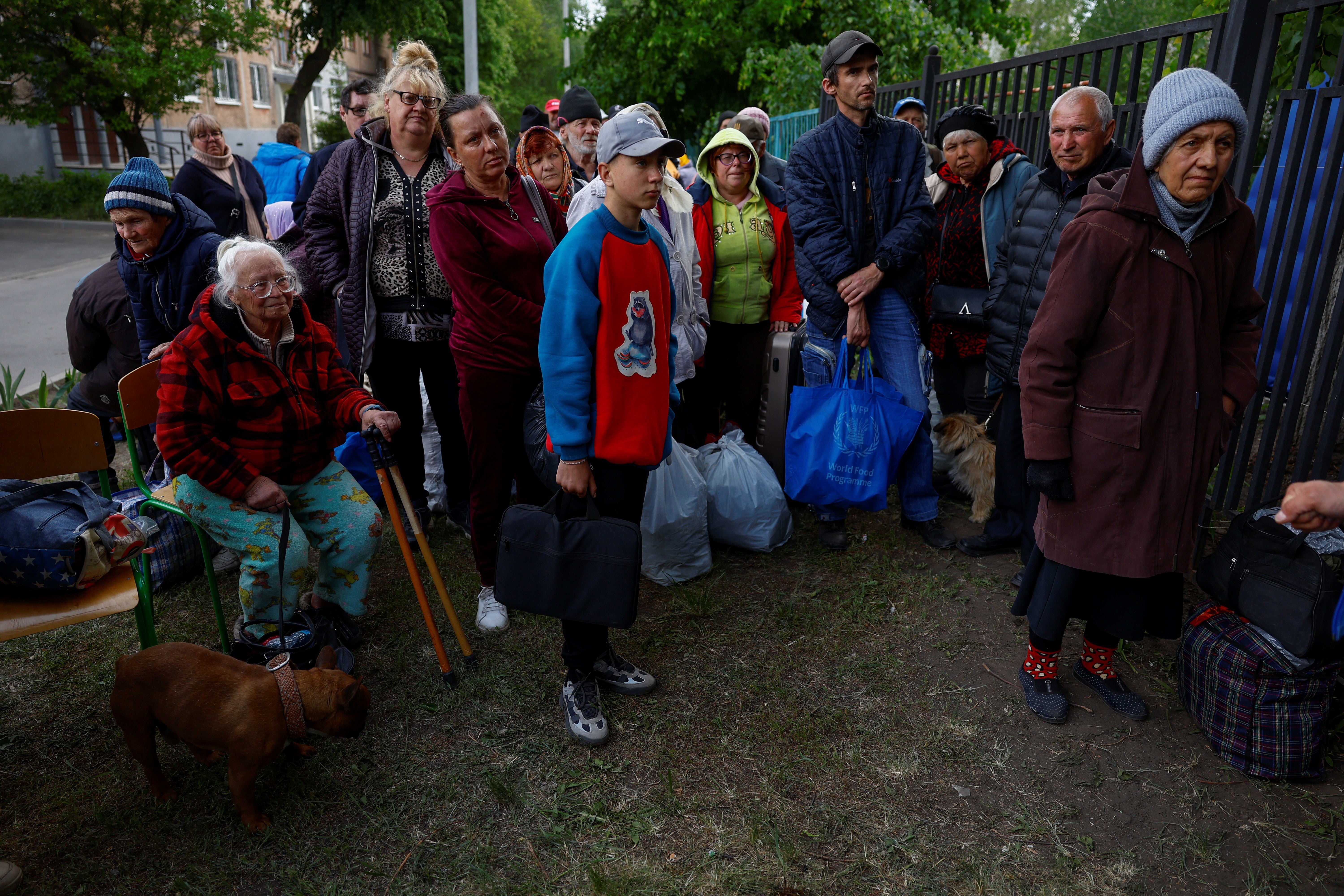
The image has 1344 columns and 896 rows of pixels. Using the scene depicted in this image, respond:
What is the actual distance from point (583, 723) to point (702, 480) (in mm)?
1431

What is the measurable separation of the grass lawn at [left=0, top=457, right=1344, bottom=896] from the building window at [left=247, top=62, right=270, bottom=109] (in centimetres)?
3532

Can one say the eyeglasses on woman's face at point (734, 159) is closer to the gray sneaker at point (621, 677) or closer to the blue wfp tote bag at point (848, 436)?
the blue wfp tote bag at point (848, 436)

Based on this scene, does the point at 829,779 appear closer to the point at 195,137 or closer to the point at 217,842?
the point at 217,842

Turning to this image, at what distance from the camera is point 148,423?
339cm

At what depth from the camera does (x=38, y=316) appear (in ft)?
30.7

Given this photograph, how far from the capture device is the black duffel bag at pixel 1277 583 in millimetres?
2520

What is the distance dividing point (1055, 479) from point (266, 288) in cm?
276

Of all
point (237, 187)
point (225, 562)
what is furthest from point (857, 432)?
point (237, 187)

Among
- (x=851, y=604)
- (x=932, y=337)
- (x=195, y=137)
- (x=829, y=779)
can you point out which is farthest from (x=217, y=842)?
(x=195, y=137)

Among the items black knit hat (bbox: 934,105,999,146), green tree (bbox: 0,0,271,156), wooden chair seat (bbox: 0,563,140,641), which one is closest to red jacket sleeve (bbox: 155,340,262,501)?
wooden chair seat (bbox: 0,563,140,641)

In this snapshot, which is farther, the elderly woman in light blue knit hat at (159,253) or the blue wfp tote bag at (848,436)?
the blue wfp tote bag at (848,436)

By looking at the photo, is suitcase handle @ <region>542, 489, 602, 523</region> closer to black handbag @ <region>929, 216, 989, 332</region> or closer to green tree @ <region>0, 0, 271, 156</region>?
black handbag @ <region>929, 216, 989, 332</region>

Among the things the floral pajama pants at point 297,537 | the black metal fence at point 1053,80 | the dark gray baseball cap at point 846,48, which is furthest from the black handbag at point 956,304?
the floral pajama pants at point 297,537

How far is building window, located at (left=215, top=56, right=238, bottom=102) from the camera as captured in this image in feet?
98.6
